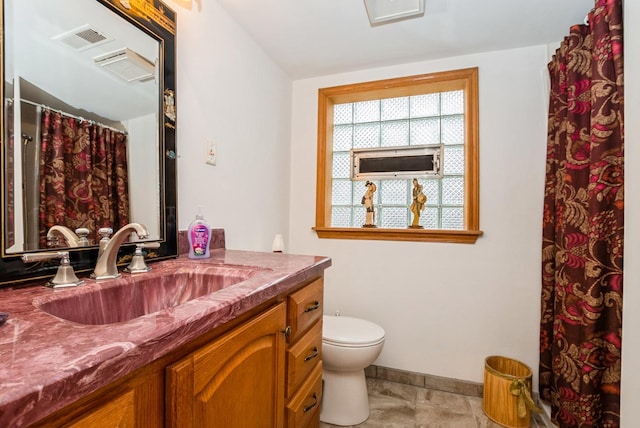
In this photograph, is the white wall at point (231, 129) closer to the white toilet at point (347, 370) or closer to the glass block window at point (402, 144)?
the glass block window at point (402, 144)

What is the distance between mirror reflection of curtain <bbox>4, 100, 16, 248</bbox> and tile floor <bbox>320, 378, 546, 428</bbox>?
1570 mm

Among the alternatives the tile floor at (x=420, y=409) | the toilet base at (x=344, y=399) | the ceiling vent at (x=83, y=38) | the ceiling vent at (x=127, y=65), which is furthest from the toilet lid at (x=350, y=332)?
the ceiling vent at (x=83, y=38)

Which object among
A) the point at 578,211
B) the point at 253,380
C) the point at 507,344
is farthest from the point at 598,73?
the point at 253,380

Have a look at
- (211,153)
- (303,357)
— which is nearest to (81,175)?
(211,153)

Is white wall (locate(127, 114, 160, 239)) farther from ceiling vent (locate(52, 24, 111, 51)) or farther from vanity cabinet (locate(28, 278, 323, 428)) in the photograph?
vanity cabinet (locate(28, 278, 323, 428))

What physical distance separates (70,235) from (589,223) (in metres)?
1.79

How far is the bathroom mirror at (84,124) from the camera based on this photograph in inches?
30.2

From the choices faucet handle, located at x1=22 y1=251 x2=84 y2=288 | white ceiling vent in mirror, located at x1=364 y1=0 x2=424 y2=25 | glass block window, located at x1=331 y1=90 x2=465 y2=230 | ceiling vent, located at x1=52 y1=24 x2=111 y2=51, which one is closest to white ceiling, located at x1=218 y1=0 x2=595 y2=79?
white ceiling vent in mirror, located at x1=364 y1=0 x2=424 y2=25

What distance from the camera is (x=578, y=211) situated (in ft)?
4.42

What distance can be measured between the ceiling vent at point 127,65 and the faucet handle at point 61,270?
0.61 metres

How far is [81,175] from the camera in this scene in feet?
3.01

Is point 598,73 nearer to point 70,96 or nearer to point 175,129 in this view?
point 175,129

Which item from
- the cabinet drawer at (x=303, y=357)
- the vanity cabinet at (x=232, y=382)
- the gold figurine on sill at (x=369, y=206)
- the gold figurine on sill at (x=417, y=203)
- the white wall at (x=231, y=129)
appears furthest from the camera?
the gold figurine on sill at (x=369, y=206)

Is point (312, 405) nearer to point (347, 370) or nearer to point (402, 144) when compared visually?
point (347, 370)
